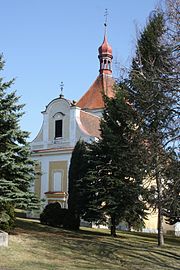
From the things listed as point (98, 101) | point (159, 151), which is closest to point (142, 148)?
point (159, 151)

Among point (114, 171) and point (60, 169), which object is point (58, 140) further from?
point (114, 171)

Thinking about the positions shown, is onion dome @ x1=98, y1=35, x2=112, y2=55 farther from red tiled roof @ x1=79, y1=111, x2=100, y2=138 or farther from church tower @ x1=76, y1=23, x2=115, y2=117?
red tiled roof @ x1=79, y1=111, x2=100, y2=138

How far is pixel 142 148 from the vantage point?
57.6 feet

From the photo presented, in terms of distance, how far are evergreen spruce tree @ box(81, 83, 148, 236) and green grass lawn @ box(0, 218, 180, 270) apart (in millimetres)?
2409

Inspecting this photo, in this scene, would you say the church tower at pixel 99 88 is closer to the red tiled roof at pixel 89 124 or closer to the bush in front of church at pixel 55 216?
the red tiled roof at pixel 89 124

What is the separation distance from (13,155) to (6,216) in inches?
93.9

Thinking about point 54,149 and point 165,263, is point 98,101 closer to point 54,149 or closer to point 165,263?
point 54,149

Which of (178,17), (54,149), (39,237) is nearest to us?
(178,17)

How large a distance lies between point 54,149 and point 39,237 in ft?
70.6

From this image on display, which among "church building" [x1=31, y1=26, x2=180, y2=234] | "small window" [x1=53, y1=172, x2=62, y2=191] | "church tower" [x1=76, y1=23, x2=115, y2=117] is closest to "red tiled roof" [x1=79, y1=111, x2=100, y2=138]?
"church building" [x1=31, y1=26, x2=180, y2=234]

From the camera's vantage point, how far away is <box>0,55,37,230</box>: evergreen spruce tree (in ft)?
54.7

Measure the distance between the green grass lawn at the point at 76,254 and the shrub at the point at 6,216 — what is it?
1.39ft

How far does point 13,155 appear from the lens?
17.3 meters

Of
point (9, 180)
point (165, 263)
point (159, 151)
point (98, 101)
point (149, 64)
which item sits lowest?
point (165, 263)
